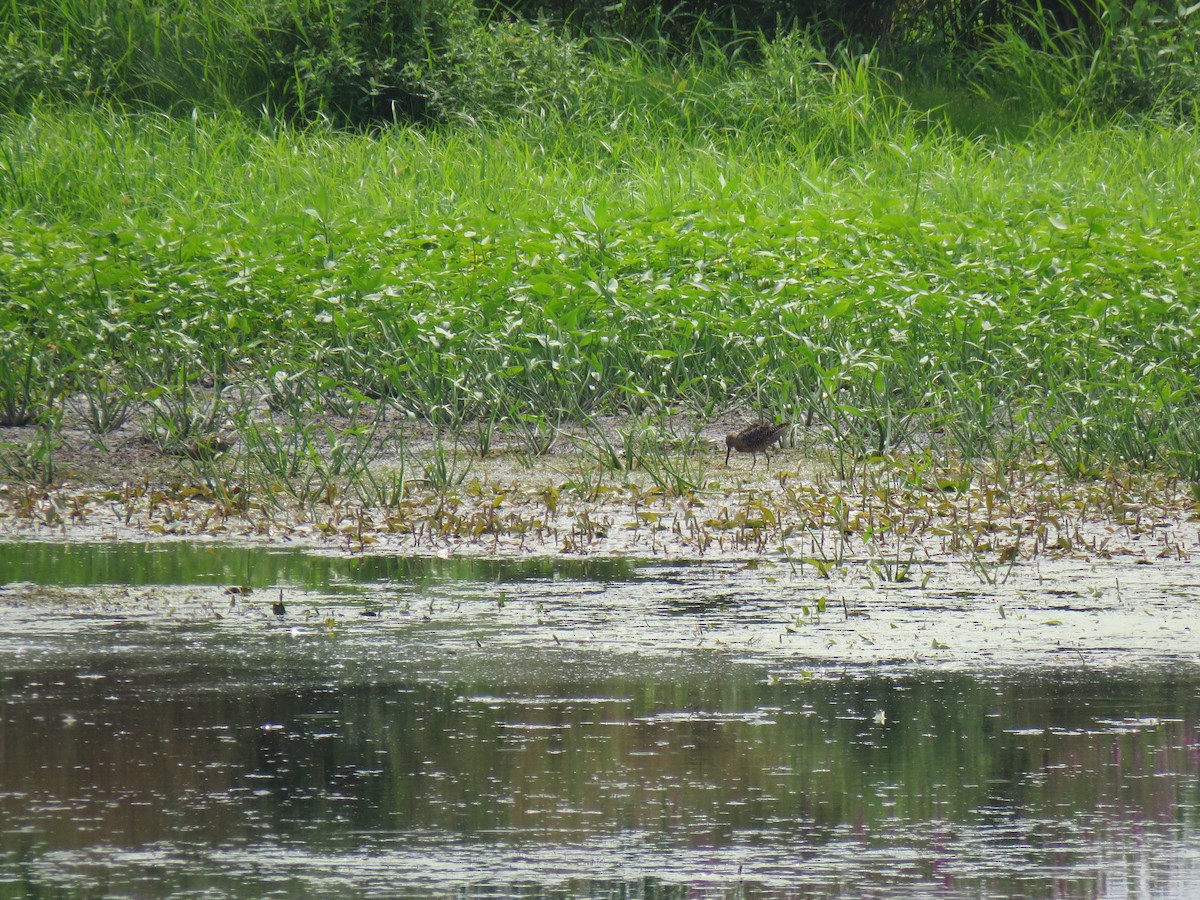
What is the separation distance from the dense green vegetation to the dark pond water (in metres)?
2.85

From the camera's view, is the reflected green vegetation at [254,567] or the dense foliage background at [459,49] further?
the dense foliage background at [459,49]

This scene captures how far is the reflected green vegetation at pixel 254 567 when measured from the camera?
515 cm

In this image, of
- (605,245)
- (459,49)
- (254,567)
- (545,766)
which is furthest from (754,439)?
(459,49)

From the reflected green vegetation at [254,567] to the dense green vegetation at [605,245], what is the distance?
150 cm

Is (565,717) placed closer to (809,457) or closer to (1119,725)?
(1119,725)

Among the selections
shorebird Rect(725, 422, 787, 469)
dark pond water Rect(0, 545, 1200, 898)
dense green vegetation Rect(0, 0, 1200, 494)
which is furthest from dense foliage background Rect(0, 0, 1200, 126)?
dark pond water Rect(0, 545, 1200, 898)

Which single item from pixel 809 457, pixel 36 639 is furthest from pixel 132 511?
pixel 809 457

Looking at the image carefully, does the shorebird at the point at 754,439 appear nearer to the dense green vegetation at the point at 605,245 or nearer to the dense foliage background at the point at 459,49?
the dense green vegetation at the point at 605,245

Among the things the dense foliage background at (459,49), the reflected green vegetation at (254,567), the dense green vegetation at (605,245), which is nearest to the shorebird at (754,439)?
the dense green vegetation at (605,245)

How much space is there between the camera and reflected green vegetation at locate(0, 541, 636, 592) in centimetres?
515

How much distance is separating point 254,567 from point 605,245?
3.65m

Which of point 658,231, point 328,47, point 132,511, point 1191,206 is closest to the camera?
point 132,511

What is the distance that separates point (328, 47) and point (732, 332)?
17.5ft

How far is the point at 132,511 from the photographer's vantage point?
6.20 meters
